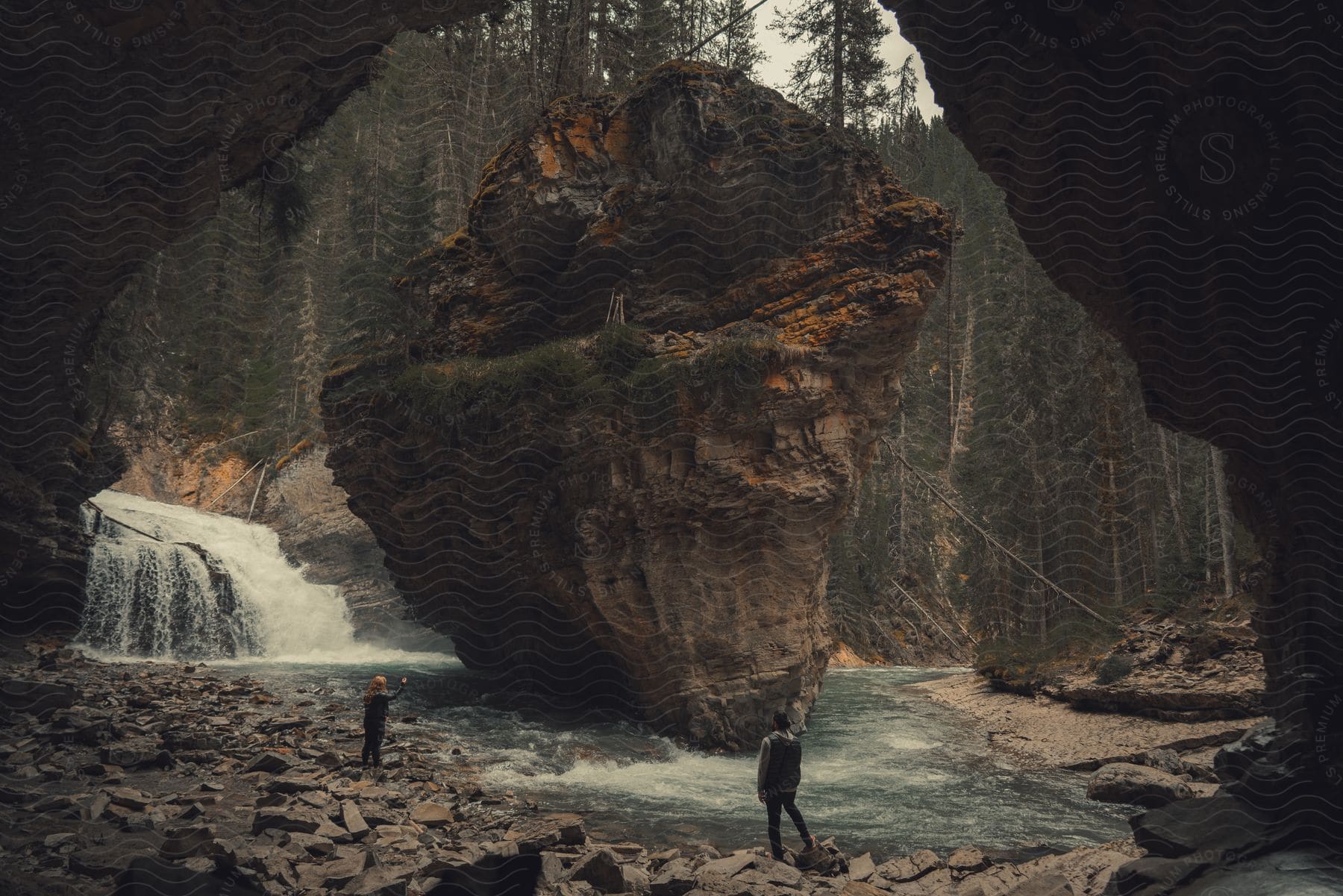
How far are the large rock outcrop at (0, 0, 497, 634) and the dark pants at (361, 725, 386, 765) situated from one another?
603cm

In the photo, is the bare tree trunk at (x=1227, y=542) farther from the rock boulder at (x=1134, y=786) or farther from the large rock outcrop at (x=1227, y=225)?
the large rock outcrop at (x=1227, y=225)

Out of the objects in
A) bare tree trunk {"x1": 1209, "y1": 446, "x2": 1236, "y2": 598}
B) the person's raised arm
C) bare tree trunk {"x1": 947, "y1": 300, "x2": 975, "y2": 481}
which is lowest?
the person's raised arm

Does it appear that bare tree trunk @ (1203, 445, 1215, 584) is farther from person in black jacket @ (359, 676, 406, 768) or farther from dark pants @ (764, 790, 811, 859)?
person in black jacket @ (359, 676, 406, 768)

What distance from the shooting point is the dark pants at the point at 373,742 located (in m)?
10.9

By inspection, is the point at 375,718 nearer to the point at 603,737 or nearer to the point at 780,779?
the point at 603,737

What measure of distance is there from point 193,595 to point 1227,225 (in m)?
23.8

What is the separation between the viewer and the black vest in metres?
8.20

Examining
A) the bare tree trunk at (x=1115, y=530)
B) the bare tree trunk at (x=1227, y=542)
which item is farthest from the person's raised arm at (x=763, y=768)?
the bare tree trunk at (x=1115, y=530)

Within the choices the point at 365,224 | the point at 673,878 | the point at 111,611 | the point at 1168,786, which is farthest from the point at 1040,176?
the point at 365,224

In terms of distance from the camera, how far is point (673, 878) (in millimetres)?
7125

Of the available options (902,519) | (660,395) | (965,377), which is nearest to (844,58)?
(660,395)

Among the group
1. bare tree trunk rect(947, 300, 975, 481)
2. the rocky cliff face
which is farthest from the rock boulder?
bare tree trunk rect(947, 300, 975, 481)

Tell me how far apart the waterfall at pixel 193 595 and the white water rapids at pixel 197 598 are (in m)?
0.02

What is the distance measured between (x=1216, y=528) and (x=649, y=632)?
14.0 meters
